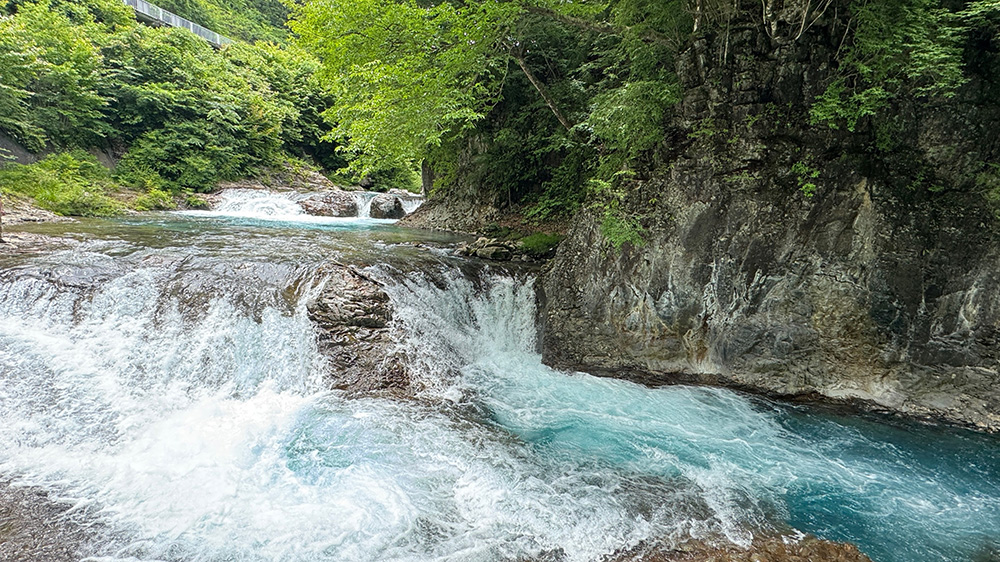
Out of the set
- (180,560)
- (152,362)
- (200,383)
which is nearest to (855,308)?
(180,560)

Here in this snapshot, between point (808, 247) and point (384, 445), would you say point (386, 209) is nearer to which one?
point (384, 445)

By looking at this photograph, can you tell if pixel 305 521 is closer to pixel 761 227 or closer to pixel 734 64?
pixel 761 227

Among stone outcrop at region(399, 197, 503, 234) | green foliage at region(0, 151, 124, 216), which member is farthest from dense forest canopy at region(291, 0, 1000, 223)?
green foliage at region(0, 151, 124, 216)

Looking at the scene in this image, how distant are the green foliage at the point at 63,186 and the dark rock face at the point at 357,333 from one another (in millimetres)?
9617

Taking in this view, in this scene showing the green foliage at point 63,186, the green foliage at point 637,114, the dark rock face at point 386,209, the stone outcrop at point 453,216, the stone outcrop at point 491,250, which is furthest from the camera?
the dark rock face at point 386,209

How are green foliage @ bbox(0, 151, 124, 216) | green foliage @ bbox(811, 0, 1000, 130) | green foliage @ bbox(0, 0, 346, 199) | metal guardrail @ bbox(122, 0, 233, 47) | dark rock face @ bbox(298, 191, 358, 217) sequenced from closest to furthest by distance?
1. green foliage @ bbox(811, 0, 1000, 130)
2. green foliage @ bbox(0, 151, 124, 216)
3. green foliage @ bbox(0, 0, 346, 199)
4. dark rock face @ bbox(298, 191, 358, 217)
5. metal guardrail @ bbox(122, 0, 233, 47)

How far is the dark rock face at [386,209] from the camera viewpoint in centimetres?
1767

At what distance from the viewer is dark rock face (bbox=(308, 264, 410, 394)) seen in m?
6.29

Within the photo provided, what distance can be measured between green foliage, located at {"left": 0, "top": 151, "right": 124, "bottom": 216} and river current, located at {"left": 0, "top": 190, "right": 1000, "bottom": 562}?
566 centimetres

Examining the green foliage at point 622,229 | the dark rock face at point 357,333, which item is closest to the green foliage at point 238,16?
the dark rock face at point 357,333

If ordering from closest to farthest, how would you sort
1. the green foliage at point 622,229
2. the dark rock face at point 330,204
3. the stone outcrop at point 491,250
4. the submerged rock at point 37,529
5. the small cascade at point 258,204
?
the submerged rock at point 37,529 → the green foliage at point 622,229 → the stone outcrop at point 491,250 → the small cascade at point 258,204 → the dark rock face at point 330,204

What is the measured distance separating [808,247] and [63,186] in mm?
17089

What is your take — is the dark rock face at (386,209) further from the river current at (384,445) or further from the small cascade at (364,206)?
the river current at (384,445)

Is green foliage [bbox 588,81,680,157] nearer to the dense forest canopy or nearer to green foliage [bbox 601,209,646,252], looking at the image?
the dense forest canopy
